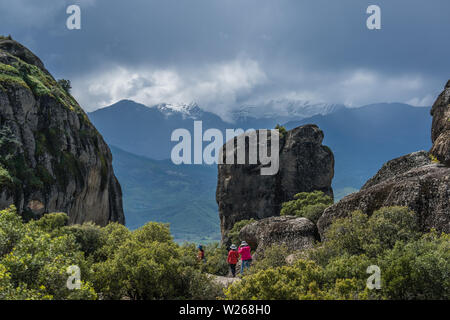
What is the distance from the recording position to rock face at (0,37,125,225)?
49.9 metres

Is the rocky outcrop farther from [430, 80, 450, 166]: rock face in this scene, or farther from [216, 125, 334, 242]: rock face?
[216, 125, 334, 242]: rock face

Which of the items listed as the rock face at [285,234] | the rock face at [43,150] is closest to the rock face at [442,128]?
the rock face at [285,234]

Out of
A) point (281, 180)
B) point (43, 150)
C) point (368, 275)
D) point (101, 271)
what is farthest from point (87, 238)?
point (281, 180)

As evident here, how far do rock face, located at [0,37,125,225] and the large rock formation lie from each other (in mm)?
41874

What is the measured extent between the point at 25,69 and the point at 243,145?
45993 mm

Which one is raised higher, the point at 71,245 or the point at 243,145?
the point at 243,145

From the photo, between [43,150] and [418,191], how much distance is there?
5375cm

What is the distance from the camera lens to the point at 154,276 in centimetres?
1451

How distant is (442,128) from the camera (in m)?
28.0

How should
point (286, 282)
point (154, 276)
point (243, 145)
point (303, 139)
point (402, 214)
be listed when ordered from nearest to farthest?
point (286, 282) → point (154, 276) → point (402, 214) → point (303, 139) → point (243, 145)

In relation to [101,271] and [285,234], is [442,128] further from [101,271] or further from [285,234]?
[101,271]

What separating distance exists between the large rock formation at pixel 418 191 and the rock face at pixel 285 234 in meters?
1.13
